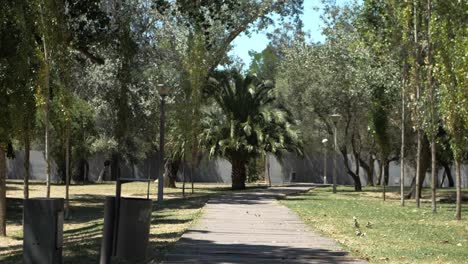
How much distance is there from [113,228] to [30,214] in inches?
42.8

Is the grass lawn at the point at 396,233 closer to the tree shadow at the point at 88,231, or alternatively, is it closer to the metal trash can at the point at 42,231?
the tree shadow at the point at 88,231

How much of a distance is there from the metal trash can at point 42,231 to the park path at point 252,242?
2.82 metres

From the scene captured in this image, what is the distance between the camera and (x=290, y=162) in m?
53.9

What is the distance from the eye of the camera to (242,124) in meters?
35.9

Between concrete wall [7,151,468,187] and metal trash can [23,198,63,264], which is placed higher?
concrete wall [7,151,468,187]

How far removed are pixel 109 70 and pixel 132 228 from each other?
27.0 meters

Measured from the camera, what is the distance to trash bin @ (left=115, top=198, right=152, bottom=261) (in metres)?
7.93

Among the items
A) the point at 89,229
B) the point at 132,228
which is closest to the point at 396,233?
the point at 89,229

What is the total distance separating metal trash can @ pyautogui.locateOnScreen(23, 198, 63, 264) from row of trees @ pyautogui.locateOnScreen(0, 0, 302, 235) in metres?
9.25

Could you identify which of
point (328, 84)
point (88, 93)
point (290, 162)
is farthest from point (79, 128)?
point (290, 162)

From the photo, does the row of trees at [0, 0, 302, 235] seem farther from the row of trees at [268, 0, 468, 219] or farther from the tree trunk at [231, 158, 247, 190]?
the row of trees at [268, 0, 468, 219]

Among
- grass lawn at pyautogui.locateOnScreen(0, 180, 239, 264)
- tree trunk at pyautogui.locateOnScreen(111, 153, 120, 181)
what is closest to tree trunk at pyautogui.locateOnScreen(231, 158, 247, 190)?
grass lawn at pyautogui.locateOnScreen(0, 180, 239, 264)

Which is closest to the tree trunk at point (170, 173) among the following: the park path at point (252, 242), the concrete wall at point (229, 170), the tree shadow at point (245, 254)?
the concrete wall at point (229, 170)

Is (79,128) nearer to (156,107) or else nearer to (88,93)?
(88,93)
